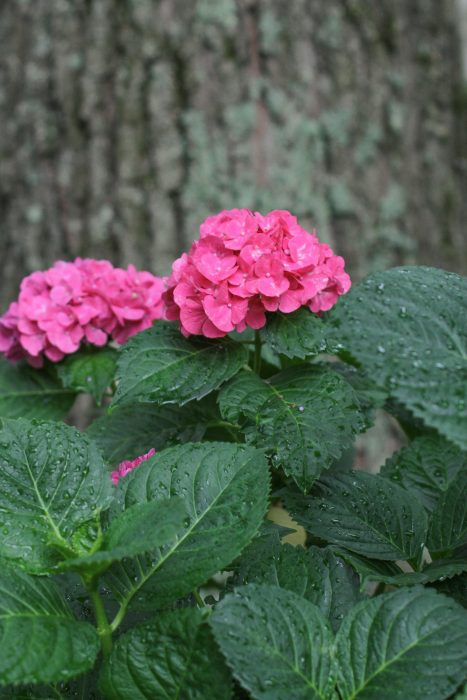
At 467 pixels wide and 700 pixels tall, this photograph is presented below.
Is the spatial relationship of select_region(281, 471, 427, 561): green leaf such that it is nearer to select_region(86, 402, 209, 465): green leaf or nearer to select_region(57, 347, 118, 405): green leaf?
select_region(86, 402, 209, 465): green leaf

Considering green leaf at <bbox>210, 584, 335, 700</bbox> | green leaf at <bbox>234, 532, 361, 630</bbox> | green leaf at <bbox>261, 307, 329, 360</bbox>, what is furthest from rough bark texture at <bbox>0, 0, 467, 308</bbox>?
green leaf at <bbox>210, 584, 335, 700</bbox>

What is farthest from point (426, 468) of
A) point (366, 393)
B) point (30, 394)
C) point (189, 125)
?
point (189, 125)

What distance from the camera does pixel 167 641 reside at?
67 cm

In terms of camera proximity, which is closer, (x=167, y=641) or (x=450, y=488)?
(x=167, y=641)

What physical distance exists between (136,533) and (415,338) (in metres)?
0.29

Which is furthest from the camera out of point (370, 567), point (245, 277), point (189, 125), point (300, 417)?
point (189, 125)

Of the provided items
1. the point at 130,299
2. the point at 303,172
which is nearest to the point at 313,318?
the point at 130,299

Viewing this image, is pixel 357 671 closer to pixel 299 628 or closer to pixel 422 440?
pixel 299 628

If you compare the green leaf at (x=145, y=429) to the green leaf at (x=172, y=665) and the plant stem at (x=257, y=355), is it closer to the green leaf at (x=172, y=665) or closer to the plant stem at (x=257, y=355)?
the plant stem at (x=257, y=355)

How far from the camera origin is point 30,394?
1.45m

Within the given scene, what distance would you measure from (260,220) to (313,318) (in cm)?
Result: 16

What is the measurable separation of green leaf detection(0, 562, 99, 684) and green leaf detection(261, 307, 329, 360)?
0.44 meters

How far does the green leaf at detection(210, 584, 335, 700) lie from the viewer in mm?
637

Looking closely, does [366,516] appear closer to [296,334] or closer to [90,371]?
[296,334]
